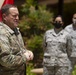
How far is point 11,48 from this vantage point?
3830mm

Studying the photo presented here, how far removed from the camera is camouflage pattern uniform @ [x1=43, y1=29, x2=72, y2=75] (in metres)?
7.50

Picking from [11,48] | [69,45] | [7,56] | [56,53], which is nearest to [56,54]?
[56,53]

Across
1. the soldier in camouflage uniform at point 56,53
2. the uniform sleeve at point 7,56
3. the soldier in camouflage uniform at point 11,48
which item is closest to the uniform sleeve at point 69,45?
the soldier in camouflage uniform at point 56,53

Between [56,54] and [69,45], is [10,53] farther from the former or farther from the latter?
[69,45]

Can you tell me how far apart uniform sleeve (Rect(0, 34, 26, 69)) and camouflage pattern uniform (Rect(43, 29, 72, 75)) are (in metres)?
3.70

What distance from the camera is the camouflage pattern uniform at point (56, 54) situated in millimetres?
7500

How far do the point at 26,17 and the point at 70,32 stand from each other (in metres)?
3.01

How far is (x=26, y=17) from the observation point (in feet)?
36.1

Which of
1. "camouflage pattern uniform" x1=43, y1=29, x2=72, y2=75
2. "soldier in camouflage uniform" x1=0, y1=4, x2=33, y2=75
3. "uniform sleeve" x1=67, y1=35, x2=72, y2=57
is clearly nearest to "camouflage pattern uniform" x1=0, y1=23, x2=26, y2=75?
"soldier in camouflage uniform" x1=0, y1=4, x2=33, y2=75

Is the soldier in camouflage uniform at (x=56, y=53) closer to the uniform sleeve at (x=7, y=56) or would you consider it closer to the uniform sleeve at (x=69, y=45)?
the uniform sleeve at (x=69, y=45)

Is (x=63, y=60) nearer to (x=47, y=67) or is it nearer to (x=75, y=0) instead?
A: (x=47, y=67)

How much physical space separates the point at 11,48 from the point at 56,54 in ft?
12.3

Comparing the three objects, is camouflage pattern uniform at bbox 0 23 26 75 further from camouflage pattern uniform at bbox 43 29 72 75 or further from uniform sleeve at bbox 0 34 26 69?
camouflage pattern uniform at bbox 43 29 72 75

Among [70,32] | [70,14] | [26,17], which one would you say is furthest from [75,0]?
[70,32]
